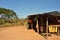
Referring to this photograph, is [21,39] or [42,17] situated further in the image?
[42,17]

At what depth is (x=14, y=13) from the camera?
49.9 m

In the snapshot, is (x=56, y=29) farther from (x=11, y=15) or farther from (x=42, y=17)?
(x=11, y=15)

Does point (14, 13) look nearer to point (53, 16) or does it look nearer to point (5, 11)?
point (5, 11)

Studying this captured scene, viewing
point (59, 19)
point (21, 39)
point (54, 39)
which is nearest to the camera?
point (21, 39)

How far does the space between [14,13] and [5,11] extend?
5197 mm

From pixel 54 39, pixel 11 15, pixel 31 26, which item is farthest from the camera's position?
pixel 11 15

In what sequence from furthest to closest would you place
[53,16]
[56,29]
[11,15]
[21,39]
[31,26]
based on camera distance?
1. [11,15]
2. [31,26]
3. [53,16]
4. [56,29]
5. [21,39]

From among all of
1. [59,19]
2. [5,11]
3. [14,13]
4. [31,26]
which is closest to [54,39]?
[59,19]

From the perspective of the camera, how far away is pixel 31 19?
19766 millimetres

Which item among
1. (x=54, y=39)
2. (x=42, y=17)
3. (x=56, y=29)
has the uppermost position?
(x=42, y=17)

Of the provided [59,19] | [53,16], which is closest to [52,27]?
[53,16]

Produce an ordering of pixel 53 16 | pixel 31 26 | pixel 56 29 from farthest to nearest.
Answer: pixel 31 26
pixel 53 16
pixel 56 29

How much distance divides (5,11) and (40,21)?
1182 inches

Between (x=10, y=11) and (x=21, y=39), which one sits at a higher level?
(x=10, y=11)
